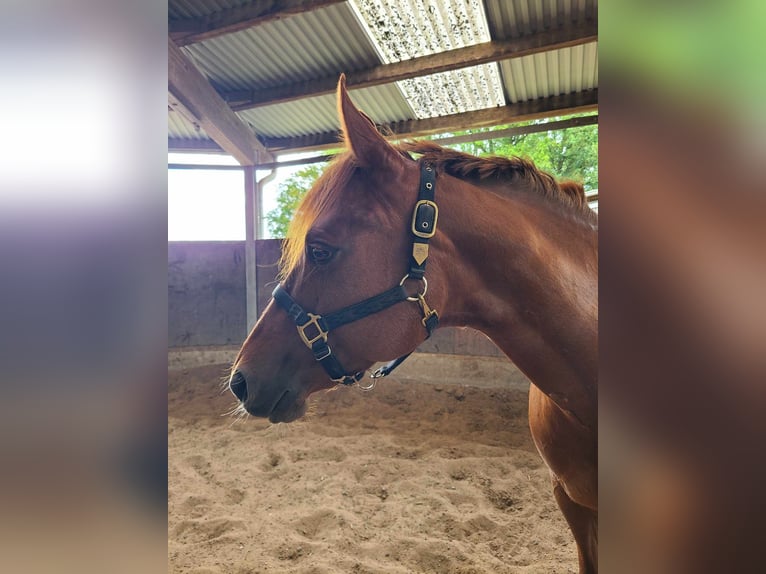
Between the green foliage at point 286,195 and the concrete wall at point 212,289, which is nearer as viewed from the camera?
the concrete wall at point 212,289

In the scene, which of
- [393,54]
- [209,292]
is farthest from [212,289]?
[393,54]

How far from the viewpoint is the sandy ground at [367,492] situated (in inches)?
81.4

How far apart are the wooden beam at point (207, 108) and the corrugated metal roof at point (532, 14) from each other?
98.8 inches

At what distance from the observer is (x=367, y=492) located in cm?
270

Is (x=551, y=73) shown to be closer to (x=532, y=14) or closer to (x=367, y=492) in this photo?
(x=532, y=14)

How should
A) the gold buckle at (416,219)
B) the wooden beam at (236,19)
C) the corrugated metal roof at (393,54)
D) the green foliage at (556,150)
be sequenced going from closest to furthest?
1. the gold buckle at (416,219)
2. the wooden beam at (236,19)
3. the corrugated metal roof at (393,54)
4. the green foliage at (556,150)

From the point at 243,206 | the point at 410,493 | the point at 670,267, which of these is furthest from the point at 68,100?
the point at 243,206

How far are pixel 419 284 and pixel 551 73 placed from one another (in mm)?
3730

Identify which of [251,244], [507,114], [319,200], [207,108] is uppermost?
[507,114]

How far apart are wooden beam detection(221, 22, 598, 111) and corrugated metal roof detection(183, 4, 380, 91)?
0.30 ft

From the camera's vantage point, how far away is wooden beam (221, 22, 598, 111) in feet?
10.0

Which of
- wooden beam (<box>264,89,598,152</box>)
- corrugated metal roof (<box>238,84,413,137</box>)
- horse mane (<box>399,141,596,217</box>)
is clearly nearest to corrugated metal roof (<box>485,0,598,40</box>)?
wooden beam (<box>264,89,598,152</box>)

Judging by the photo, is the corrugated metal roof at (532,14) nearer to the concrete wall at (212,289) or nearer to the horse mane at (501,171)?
the horse mane at (501,171)

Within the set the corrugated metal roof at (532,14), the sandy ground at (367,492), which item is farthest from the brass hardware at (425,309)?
the corrugated metal roof at (532,14)
